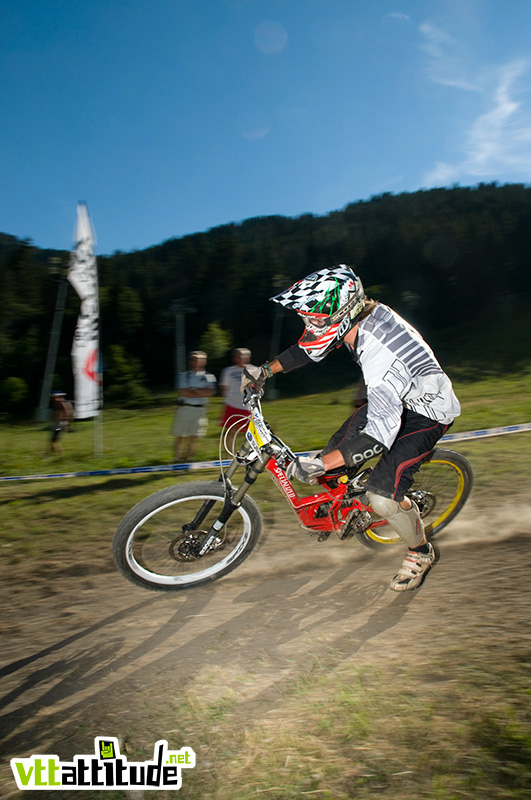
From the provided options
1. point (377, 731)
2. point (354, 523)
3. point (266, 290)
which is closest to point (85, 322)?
point (354, 523)

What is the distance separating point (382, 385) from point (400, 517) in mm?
1141

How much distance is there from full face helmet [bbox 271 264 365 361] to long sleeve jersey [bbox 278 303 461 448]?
146 millimetres

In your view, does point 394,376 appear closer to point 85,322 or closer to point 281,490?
point 281,490

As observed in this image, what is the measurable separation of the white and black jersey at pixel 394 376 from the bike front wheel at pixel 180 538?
138 cm

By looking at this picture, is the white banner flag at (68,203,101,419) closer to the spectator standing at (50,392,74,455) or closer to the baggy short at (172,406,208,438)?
the spectator standing at (50,392,74,455)

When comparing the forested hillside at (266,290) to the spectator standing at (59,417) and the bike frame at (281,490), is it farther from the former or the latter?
the bike frame at (281,490)

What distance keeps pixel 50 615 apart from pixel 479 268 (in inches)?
2642

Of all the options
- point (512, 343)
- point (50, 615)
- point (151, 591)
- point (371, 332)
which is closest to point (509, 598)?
point (371, 332)

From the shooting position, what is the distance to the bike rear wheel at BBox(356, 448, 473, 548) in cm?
466

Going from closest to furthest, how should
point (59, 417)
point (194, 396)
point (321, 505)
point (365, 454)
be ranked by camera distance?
point (365, 454)
point (321, 505)
point (194, 396)
point (59, 417)

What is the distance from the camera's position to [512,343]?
45.2 meters

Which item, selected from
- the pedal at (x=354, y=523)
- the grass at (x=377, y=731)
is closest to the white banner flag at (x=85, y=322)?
the pedal at (x=354, y=523)

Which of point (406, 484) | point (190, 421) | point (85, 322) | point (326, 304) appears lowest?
point (406, 484)

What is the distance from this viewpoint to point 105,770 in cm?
248
